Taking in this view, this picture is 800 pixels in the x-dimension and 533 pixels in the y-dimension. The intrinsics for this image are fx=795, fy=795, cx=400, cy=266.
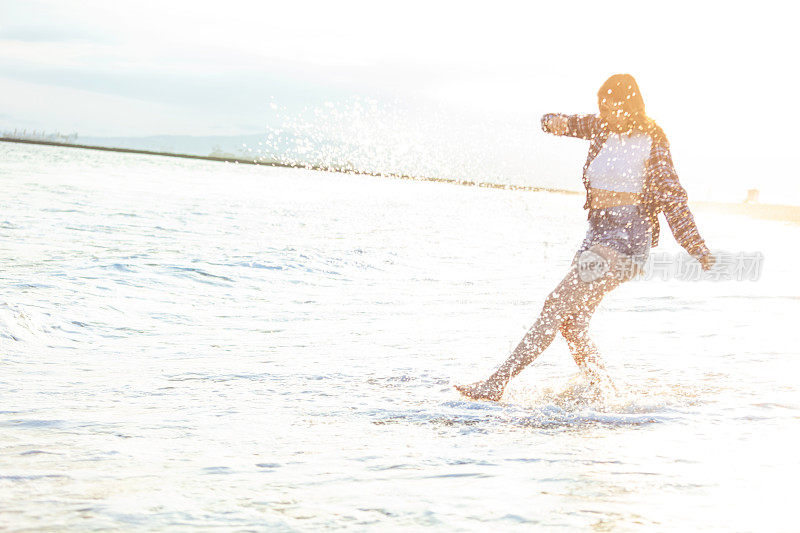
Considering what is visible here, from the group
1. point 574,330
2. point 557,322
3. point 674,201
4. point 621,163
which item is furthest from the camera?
point 574,330

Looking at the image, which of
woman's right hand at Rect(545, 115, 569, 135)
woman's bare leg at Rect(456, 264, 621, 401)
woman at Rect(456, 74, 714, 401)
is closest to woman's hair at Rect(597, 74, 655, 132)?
woman at Rect(456, 74, 714, 401)

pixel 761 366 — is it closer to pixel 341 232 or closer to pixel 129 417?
pixel 129 417

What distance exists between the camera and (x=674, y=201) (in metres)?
4.56

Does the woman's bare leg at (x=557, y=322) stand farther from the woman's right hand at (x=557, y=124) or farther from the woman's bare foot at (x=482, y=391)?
the woman's right hand at (x=557, y=124)

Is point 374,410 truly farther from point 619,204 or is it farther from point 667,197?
point 667,197

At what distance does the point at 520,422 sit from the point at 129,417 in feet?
7.48

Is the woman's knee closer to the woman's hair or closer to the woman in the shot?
the woman

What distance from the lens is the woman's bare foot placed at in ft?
16.5

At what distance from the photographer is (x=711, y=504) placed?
3.21 metres

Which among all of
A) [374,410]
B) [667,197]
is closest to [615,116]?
[667,197]

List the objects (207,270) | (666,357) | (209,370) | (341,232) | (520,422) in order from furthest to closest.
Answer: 1. (341,232)
2. (207,270)
3. (666,357)
4. (209,370)
5. (520,422)

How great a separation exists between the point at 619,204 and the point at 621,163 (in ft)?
0.79

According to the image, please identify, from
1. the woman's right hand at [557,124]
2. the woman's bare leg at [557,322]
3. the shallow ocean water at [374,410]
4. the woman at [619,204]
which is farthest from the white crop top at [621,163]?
the shallow ocean water at [374,410]

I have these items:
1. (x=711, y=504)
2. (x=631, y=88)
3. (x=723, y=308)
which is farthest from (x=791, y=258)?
(x=711, y=504)
